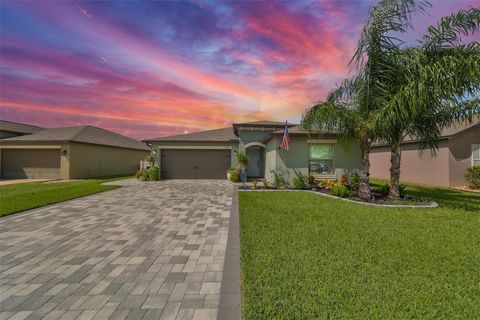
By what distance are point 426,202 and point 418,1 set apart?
24.2 feet

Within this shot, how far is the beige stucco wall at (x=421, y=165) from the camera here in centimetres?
1415

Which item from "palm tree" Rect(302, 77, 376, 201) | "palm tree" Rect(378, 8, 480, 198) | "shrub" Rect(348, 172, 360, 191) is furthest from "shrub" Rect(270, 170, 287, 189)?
"palm tree" Rect(378, 8, 480, 198)

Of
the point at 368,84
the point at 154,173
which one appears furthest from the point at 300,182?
the point at 154,173

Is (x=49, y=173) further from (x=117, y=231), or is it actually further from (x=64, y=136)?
(x=117, y=231)

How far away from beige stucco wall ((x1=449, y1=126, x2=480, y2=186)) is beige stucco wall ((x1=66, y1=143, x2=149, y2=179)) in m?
26.5

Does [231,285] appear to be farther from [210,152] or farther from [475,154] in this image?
[475,154]

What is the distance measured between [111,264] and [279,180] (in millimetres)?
9725

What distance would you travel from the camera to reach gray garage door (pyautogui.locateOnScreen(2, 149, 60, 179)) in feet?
60.7

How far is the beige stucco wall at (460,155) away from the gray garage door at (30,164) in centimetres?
2834

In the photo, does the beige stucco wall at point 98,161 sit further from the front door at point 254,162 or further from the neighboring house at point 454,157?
the neighboring house at point 454,157

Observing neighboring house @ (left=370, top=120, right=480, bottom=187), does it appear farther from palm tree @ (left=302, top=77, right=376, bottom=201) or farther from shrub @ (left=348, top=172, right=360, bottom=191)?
palm tree @ (left=302, top=77, right=376, bottom=201)

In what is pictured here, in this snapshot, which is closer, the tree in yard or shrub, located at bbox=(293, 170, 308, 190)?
the tree in yard

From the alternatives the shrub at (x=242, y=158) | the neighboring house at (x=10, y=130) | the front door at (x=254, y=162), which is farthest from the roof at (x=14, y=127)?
the front door at (x=254, y=162)

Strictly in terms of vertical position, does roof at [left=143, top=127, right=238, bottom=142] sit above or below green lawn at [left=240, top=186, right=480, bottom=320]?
above
